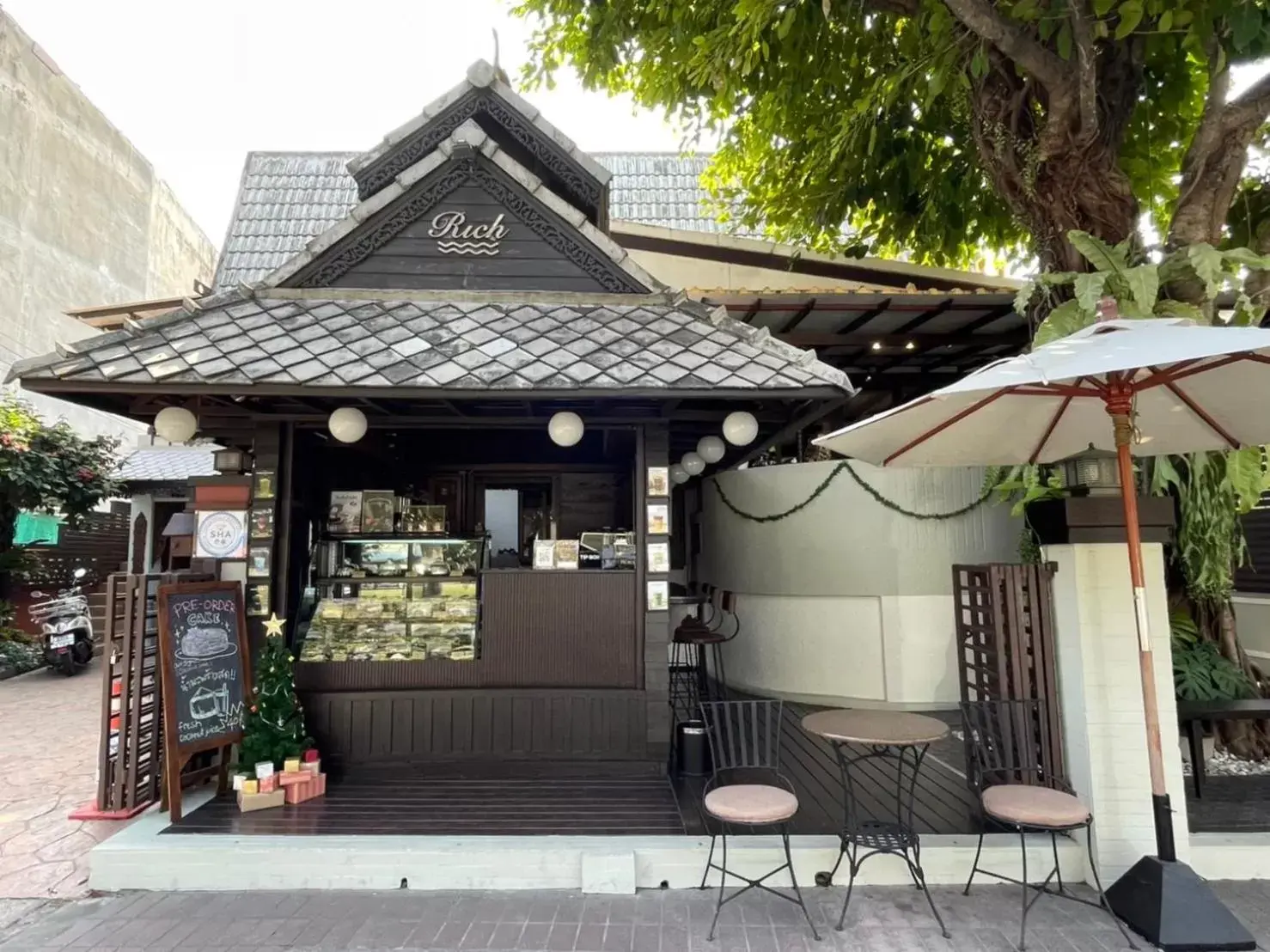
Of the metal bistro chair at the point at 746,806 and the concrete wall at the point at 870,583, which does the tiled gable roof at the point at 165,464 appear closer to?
the concrete wall at the point at 870,583

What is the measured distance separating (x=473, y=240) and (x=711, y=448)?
2701 millimetres

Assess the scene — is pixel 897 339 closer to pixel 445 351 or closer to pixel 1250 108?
pixel 1250 108

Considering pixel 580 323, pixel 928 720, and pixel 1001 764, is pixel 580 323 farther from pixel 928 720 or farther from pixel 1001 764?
pixel 1001 764

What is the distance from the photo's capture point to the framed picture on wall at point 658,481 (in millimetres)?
5473

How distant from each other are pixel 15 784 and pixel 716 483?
758 cm

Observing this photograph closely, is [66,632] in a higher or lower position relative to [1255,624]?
lower

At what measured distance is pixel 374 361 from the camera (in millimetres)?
4754

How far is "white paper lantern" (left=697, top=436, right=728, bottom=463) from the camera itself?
604 cm

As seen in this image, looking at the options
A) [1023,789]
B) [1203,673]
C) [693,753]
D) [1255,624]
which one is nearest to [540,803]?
[693,753]

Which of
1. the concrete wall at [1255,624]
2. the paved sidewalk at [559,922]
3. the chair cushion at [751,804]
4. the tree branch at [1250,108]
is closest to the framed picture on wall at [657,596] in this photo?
the chair cushion at [751,804]

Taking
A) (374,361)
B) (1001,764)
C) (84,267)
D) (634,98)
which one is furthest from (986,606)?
(84,267)

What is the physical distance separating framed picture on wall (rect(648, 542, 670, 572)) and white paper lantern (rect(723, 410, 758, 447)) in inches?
39.2

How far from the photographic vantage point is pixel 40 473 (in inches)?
432

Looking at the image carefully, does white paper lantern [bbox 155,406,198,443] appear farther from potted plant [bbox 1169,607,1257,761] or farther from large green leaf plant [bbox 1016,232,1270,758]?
potted plant [bbox 1169,607,1257,761]
